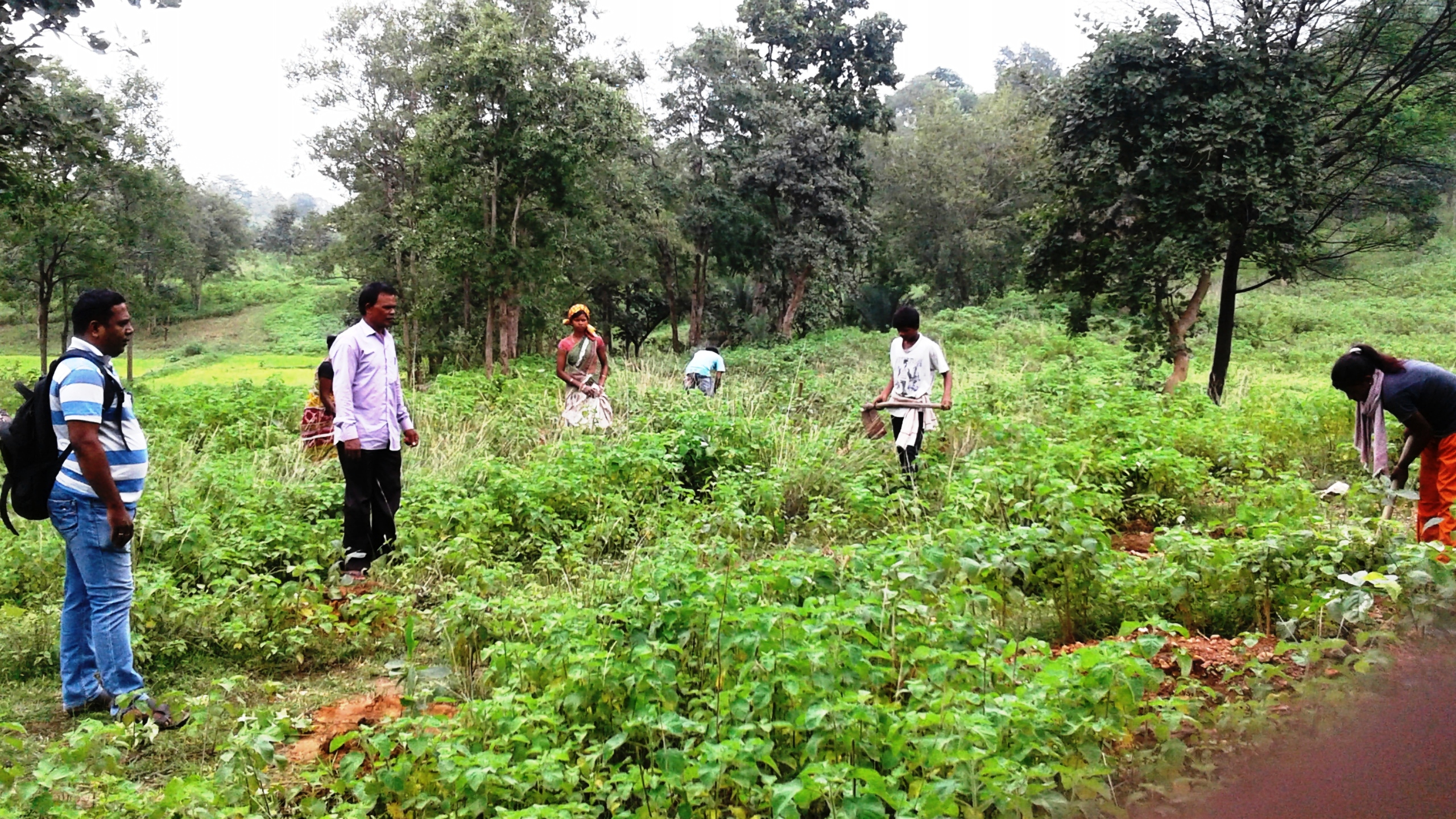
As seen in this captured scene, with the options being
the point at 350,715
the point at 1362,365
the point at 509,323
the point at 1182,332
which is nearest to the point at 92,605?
the point at 350,715

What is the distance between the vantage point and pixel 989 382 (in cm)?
1136

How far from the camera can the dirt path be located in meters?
0.82

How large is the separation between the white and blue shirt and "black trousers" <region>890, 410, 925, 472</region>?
146 inches

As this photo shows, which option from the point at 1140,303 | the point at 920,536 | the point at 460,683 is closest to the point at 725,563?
the point at 920,536

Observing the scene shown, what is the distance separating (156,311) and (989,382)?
32.1m

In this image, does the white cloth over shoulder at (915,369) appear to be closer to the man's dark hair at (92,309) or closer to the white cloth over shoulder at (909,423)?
the white cloth over shoulder at (909,423)

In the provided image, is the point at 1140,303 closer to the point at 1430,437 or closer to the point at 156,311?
the point at 1430,437

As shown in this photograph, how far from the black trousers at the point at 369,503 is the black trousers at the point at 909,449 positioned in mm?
3534

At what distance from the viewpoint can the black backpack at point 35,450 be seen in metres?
3.65

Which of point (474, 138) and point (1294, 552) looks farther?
point (474, 138)

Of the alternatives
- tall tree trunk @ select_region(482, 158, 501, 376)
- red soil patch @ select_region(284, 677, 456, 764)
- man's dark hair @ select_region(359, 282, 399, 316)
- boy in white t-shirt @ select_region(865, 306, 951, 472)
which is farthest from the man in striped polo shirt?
tall tree trunk @ select_region(482, 158, 501, 376)

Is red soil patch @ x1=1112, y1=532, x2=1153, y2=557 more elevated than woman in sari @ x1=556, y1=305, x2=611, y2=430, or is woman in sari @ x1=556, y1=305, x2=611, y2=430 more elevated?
woman in sari @ x1=556, y1=305, x2=611, y2=430

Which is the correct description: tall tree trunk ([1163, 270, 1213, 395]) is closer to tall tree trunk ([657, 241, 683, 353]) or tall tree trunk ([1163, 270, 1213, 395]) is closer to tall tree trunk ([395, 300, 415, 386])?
tall tree trunk ([395, 300, 415, 386])

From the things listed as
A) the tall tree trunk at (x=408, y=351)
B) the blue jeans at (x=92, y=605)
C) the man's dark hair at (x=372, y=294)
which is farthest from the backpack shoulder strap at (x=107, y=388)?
the tall tree trunk at (x=408, y=351)
